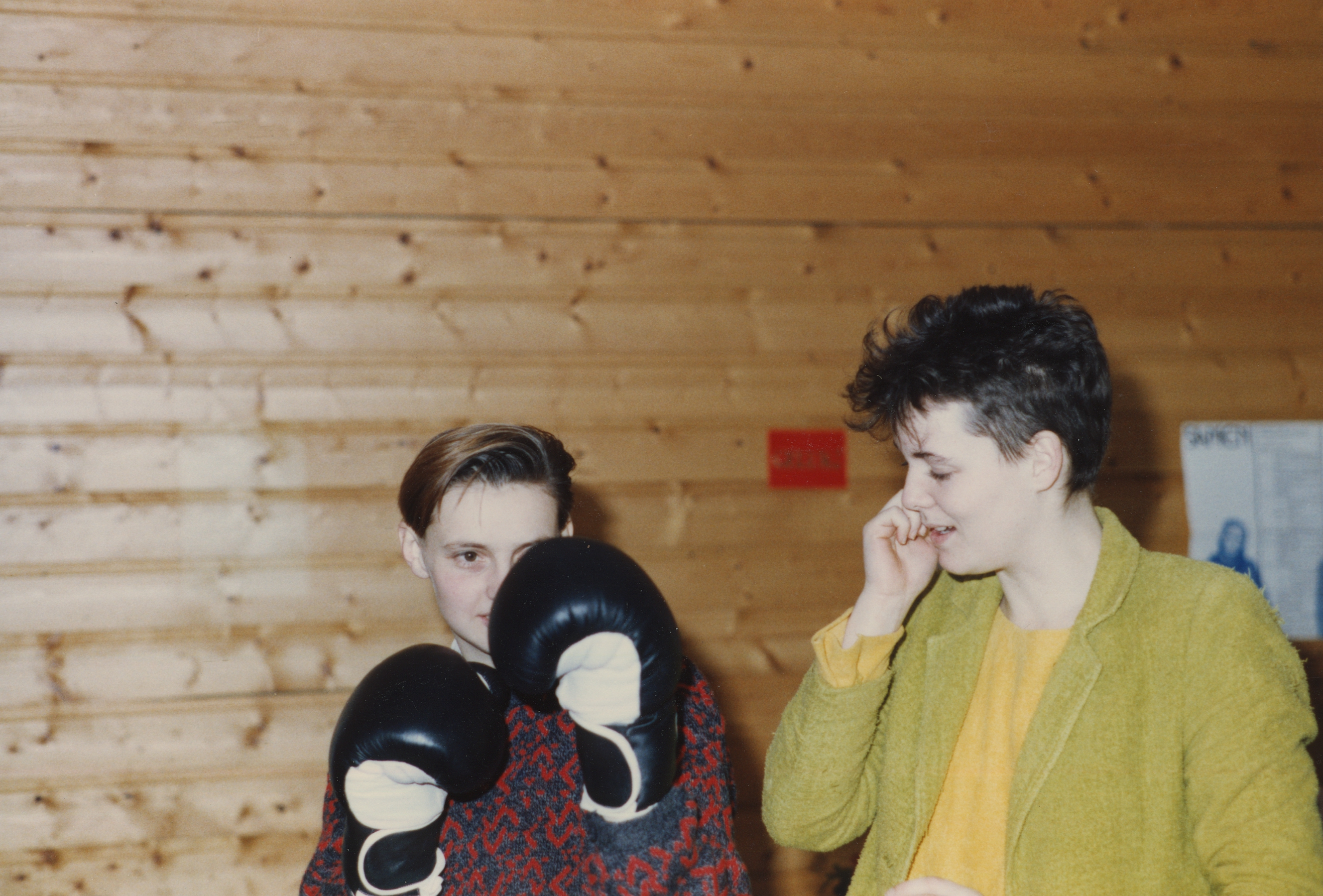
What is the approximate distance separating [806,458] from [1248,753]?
166 cm

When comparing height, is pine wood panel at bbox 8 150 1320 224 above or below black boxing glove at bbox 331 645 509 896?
above

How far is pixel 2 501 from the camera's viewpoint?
99.0 inches

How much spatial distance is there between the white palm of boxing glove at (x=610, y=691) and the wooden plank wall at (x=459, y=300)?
1.43 metres

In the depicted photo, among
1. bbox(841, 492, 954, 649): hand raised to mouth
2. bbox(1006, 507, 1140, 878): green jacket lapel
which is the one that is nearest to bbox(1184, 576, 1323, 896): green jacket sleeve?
bbox(1006, 507, 1140, 878): green jacket lapel

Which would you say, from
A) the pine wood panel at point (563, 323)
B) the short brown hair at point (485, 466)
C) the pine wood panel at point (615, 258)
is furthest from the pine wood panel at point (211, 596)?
the short brown hair at point (485, 466)

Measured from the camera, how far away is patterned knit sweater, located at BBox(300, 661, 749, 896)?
4.26 feet

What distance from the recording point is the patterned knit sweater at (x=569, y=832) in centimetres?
130

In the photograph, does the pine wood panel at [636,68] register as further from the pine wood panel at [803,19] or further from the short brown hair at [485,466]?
the short brown hair at [485,466]

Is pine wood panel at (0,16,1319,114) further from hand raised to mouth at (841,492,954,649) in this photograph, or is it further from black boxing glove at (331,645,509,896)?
black boxing glove at (331,645,509,896)

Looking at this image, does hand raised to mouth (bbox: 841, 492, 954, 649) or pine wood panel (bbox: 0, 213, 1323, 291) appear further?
pine wood panel (bbox: 0, 213, 1323, 291)

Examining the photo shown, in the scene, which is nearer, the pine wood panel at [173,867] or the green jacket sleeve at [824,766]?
the green jacket sleeve at [824,766]

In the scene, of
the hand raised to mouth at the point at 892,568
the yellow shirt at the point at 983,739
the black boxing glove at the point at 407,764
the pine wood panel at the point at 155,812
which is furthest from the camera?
the pine wood panel at the point at 155,812

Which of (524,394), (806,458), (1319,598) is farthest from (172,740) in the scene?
(1319,598)

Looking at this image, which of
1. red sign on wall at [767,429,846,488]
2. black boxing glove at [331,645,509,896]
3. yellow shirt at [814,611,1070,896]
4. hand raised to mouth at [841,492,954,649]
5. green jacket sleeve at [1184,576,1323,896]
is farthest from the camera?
red sign on wall at [767,429,846,488]
